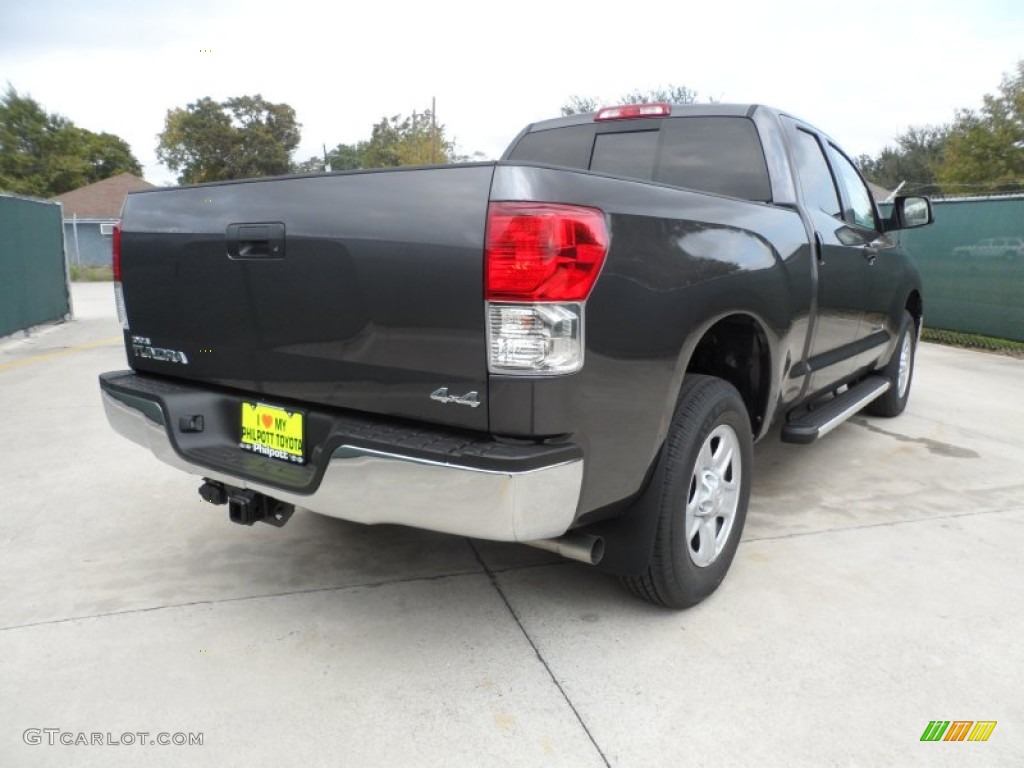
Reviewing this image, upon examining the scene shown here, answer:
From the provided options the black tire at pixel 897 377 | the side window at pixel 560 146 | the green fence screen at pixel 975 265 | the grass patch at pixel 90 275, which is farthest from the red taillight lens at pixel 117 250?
the grass patch at pixel 90 275

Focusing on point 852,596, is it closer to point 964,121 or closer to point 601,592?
point 601,592

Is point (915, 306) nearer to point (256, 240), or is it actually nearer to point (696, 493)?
point (696, 493)

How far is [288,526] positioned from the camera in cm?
379

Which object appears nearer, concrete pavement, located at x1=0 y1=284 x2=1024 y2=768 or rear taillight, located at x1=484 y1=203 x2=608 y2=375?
rear taillight, located at x1=484 y1=203 x2=608 y2=375

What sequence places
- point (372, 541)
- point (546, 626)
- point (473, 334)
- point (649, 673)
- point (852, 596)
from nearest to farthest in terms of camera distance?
point (473, 334), point (649, 673), point (546, 626), point (852, 596), point (372, 541)

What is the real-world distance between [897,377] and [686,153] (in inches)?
121

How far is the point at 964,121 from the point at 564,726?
37.3 metres

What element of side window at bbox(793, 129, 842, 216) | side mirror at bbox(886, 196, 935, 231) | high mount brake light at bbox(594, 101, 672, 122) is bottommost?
side mirror at bbox(886, 196, 935, 231)

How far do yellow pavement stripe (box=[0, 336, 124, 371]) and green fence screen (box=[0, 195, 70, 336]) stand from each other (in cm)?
99

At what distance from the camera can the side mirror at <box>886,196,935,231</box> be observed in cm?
525

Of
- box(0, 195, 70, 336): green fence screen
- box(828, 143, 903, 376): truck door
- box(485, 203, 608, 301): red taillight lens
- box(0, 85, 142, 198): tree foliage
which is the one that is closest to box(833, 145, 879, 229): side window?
box(828, 143, 903, 376): truck door

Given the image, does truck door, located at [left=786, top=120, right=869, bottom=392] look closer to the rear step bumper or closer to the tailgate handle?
the rear step bumper

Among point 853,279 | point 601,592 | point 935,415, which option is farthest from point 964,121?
point 601,592

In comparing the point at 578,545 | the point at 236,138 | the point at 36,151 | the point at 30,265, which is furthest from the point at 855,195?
the point at 36,151
